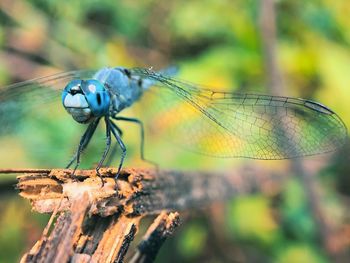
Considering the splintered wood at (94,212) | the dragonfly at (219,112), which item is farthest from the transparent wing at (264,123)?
the splintered wood at (94,212)

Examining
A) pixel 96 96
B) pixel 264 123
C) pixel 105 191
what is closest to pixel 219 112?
pixel 264 123

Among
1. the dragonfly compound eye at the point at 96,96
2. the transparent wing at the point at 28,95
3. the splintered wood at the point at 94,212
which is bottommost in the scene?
the splintered wood at the point at 94,212

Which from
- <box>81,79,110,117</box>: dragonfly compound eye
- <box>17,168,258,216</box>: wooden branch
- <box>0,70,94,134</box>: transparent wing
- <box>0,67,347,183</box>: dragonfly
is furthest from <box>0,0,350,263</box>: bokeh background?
<box>17,168,258,216</box>: wooden branch

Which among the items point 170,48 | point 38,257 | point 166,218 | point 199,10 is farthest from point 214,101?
point 170,48

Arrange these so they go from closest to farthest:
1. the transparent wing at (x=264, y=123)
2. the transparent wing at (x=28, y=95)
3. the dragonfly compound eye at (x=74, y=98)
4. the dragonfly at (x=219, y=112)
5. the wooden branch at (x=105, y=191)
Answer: the wooden branch at (x=105, y=191) < the dragonfly compound eye at (x=74, y=98) < the dragonfly at (x=219, y=112) < the transparent wing at (x=264, y=123) < the transparent wing at (x=28, y=95)

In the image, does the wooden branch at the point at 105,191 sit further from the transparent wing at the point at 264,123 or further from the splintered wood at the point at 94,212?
the transparent wing at the point at 264,123

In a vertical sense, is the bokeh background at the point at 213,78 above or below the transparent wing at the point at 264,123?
above

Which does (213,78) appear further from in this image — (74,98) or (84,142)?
(74,98)

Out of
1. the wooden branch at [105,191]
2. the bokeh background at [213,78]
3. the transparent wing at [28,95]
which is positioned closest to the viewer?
the wooden branch at [105,191]

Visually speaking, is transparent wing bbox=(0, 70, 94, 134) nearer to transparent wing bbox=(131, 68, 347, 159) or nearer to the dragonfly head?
transparent wing bbox=(131, 68, 347, 159)

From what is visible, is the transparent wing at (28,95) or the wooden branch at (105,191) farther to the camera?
the transparent wing at (28,95)
